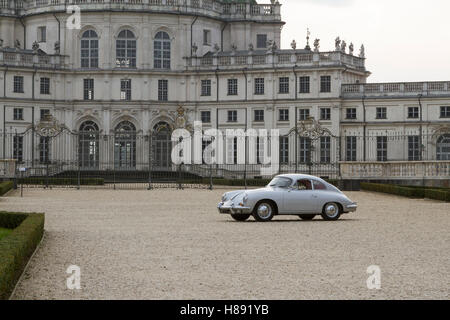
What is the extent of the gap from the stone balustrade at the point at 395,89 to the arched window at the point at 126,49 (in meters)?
19.5

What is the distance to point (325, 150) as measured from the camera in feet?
270

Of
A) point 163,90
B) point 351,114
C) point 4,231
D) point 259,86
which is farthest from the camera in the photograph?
point 163,90

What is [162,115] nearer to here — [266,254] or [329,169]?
[329,169]

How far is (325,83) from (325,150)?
6.24 meters

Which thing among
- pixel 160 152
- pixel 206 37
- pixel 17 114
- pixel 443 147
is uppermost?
pixel 206 37

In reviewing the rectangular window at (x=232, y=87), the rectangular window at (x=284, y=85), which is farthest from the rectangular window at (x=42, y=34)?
the rectangular window at (x=284, y=85)

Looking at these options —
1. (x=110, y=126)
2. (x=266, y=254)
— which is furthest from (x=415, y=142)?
(x=266, y=254)

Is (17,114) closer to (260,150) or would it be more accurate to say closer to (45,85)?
(45,85)

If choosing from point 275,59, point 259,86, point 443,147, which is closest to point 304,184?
point 443,147

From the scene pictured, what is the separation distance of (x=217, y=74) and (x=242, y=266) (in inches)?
2760

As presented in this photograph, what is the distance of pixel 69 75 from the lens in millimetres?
87125

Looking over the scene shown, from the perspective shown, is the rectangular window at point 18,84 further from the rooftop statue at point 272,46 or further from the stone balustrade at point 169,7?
the rooftop statue at point 272,46

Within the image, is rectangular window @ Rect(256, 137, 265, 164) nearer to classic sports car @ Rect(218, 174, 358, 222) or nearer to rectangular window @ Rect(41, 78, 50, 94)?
rectangular window @ Rect(41, 78, 50, 94)

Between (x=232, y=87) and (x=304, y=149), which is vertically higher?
(x=232, y=87)
